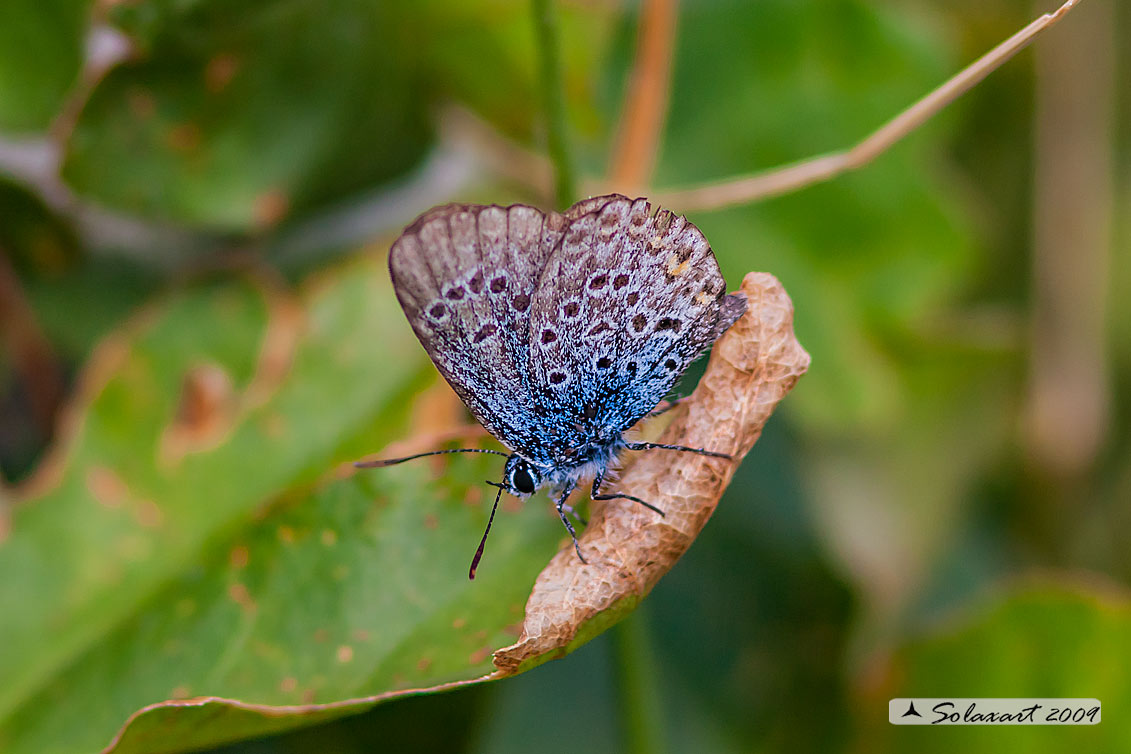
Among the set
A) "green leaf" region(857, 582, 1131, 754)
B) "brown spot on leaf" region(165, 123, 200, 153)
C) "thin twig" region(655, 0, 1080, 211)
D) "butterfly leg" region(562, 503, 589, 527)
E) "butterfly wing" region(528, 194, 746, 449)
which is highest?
"brown spot on leaf" region(165, 123, 200, 153)

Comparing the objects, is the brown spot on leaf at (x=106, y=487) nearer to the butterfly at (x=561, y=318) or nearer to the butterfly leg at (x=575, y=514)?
the butterfly at (x=561, y=318)

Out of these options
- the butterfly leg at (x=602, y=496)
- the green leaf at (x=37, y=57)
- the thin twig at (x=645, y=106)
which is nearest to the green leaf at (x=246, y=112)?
the green leaf at (x=37, y=57)

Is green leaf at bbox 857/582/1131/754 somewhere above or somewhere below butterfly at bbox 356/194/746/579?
below

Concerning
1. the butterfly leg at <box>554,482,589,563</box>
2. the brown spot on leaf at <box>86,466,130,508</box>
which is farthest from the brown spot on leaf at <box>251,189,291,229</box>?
the butterfly leg at <box>554,482,589,563</box>

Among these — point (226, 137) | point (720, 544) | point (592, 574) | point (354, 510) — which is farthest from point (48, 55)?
point (720, 544)

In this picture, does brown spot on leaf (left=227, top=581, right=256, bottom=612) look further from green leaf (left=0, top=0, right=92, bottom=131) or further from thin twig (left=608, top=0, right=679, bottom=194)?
thin twig (left=608, top=0, right=679, bottom=194)

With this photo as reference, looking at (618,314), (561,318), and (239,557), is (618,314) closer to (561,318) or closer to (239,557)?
(561,318)

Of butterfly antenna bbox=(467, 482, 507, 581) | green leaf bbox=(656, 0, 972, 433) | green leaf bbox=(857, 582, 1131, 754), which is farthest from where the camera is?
green leaf bbox=(656, 0, 972, 433)

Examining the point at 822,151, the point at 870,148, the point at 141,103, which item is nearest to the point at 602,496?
the point at 870,148
